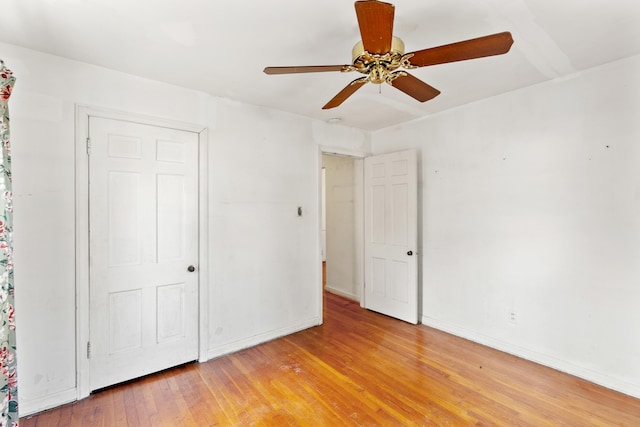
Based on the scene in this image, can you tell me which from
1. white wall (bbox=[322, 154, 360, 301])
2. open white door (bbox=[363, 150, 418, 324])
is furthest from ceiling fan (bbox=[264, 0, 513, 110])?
white wall (bbox=[322, 154, 360, 301])

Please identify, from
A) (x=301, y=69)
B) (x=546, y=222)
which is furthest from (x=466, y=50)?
(x=546, y=222)

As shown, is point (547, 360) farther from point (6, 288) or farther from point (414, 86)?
point (6, 288)

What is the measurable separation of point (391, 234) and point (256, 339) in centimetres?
206

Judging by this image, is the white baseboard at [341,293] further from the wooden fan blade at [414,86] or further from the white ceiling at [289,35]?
the wooden fan blade at [414,86]

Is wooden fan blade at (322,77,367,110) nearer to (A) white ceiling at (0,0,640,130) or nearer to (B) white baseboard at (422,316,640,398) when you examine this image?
(A) white ceiling at (0,0,640,130)

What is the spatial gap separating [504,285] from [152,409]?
3234 mm

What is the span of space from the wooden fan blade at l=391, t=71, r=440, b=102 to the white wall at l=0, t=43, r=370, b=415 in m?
1.65

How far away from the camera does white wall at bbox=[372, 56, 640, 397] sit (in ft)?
7.53

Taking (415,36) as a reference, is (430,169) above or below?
below

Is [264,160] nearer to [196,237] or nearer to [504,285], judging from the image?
[196,237]

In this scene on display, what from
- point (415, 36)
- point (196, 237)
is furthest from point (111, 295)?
point (415, 36)

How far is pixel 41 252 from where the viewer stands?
6.86ft

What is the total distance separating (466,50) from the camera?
4.94 ft

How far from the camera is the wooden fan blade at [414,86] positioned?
1848 millimetres
